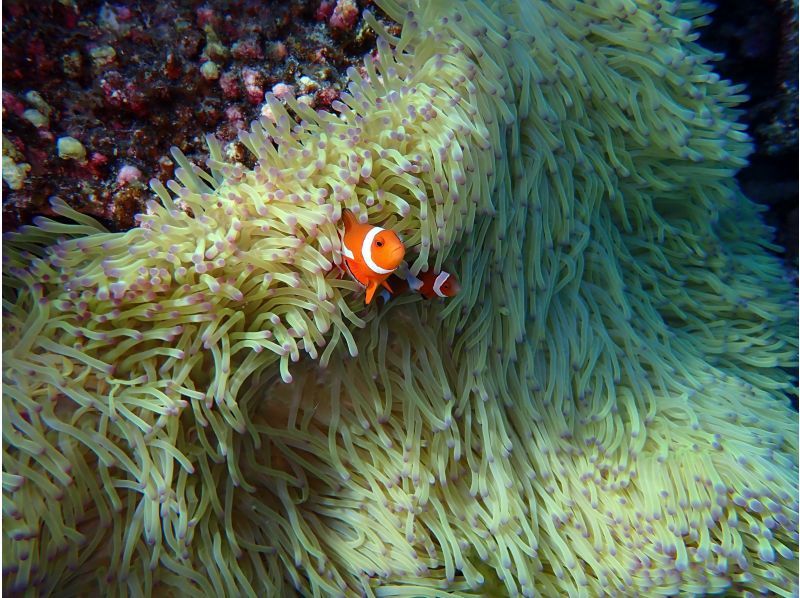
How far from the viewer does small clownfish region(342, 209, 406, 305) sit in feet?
3.05

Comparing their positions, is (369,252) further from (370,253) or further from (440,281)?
(440,281)

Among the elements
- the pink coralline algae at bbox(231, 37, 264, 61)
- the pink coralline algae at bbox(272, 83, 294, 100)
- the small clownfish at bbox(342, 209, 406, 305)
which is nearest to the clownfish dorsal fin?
the small clownfish at bbox(342, 209, 406, 305)

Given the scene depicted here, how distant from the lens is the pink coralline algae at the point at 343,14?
1.20 metres

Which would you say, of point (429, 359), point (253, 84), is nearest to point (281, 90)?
point (253, 84)

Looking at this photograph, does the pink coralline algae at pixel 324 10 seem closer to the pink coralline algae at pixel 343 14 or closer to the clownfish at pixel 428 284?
the pink coralline algae at pixel 343 14

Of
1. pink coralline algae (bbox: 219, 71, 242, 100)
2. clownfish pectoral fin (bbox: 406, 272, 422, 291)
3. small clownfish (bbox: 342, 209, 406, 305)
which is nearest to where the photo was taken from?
small clownfish (bbox: 342, 209, 406, 305)

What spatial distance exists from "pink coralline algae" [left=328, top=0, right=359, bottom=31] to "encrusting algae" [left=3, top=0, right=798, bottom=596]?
0.13m

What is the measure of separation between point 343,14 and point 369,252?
60cm

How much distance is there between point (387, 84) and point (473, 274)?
0.43 metres

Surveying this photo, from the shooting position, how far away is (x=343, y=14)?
1.20m

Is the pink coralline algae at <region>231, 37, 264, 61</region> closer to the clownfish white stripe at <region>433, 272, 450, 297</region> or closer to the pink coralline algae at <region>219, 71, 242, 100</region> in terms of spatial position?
the pink coralline algae at <region>219, 71, 242, 100</region>

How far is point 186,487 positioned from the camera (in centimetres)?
108

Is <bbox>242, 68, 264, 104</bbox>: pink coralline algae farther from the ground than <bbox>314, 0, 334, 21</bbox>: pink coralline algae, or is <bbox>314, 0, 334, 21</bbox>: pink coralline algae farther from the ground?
<bbox>314, 0, 334, 21</bbox>: pink coralline algae

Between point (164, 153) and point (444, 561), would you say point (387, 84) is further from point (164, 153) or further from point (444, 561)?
point (444, 561)
